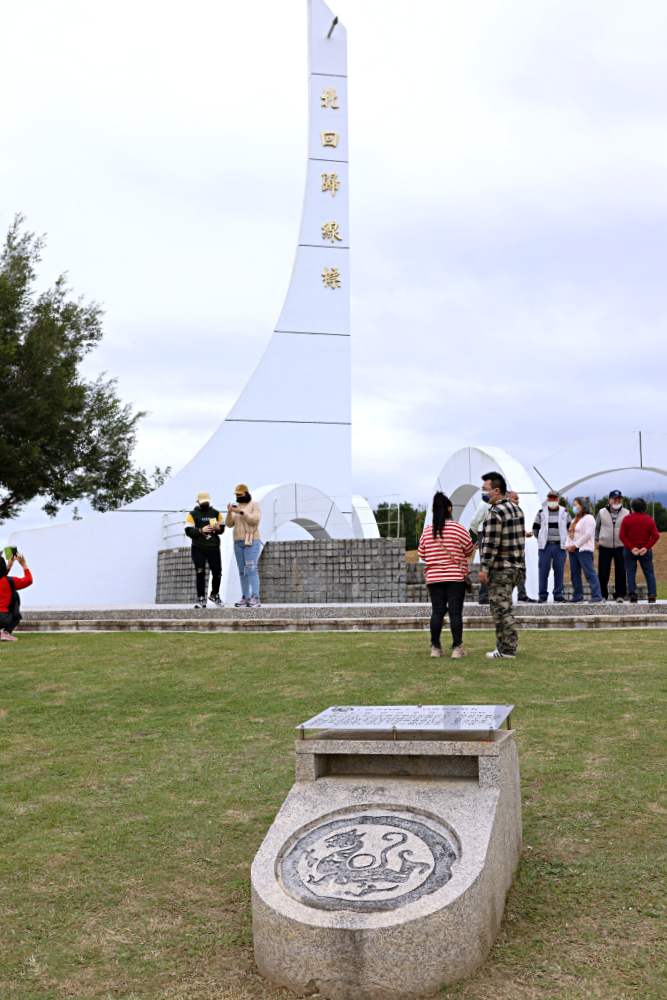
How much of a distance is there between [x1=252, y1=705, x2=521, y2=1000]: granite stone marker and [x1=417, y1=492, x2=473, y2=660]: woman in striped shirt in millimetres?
4058

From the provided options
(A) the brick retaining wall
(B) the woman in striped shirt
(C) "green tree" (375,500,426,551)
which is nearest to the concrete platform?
(B) the woman in striped shirt

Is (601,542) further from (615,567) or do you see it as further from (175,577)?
(175,577)

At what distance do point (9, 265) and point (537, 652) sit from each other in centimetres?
1714

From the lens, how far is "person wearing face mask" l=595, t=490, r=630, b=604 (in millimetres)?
11922

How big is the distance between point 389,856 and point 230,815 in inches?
58.0

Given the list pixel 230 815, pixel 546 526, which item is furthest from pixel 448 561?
pixel 546 526

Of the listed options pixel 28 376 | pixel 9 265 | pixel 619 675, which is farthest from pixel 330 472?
pixel 619 675

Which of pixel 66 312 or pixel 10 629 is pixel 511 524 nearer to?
pixel 10 629

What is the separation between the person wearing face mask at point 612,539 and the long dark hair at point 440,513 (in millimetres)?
4642

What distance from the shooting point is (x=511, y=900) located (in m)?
3.36

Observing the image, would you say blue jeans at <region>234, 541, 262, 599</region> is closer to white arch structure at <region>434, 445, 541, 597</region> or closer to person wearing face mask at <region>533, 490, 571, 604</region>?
person wearing face mask at <region>533, 490, 571, 604</region>

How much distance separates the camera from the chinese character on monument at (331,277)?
22.7 metres

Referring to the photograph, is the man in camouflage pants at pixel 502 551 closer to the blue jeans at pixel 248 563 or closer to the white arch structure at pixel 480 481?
the blue jeans at pixel 248 563

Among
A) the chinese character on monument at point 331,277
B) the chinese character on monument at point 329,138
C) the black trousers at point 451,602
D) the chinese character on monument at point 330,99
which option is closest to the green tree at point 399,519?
the chinese character on monument at point 331,277
